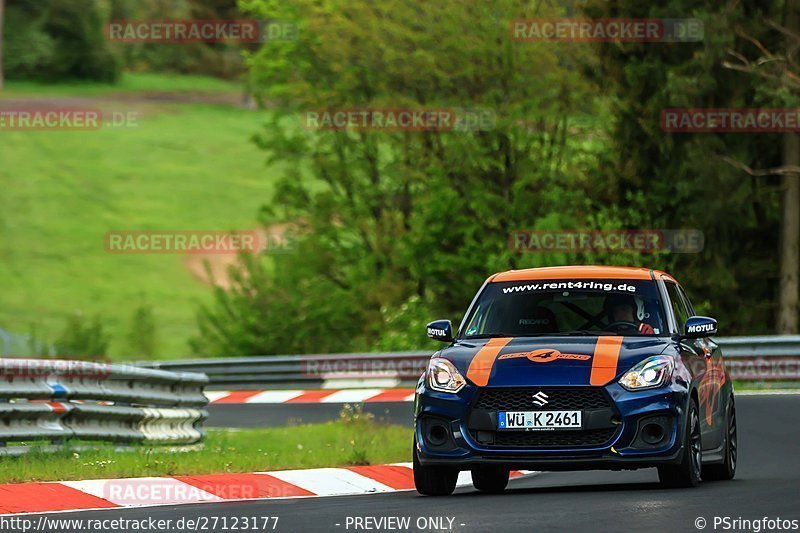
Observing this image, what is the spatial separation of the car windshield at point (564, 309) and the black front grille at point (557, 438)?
118 cm

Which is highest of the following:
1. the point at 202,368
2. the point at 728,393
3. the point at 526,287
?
the point at 526,287

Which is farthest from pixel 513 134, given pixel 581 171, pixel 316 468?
pixel 316 468

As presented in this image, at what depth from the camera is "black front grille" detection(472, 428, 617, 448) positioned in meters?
12.1

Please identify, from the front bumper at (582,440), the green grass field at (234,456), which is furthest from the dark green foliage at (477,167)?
→ the front bumper at (582,440)

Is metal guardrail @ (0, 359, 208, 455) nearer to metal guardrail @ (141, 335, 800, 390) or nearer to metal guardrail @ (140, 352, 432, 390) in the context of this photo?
metal guardrail @ (141, 335, 800, 390)

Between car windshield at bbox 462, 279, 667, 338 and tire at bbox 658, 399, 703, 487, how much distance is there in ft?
2.81

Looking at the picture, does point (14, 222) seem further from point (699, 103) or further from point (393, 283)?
point (699, 103)

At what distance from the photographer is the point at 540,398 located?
1212 cm

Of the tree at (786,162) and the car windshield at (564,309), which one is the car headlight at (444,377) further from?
the tree at (786,162)

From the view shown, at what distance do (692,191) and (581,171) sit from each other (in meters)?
4.75

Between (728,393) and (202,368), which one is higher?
(728,393)

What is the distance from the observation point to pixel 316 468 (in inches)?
586

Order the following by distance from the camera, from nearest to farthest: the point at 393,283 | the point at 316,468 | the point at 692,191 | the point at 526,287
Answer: the point at 526,287, the point at 316,468, the point at 692,191, the point at 393,283

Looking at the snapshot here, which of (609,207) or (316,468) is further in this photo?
(609,207)
